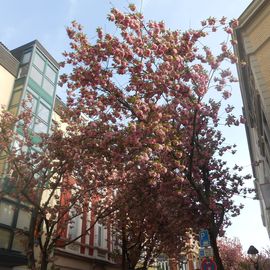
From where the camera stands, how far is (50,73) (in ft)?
71.7

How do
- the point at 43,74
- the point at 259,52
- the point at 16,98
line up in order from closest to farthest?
the point at 259,52
the point at 16,98
the point at 43,74

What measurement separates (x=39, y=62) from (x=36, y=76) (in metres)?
1.33

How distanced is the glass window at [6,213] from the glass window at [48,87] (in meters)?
8.09

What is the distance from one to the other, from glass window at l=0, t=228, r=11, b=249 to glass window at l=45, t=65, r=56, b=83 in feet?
34.9

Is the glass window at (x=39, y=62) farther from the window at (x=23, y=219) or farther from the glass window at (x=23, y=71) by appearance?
the window at (x=23, y=219)

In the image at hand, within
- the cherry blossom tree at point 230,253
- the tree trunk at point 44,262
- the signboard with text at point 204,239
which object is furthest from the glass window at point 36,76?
the cherry blossom tree at point 230,253

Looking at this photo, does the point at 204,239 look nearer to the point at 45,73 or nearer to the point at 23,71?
the point at 23,71

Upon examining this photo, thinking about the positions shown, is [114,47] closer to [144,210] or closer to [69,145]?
[69,145]

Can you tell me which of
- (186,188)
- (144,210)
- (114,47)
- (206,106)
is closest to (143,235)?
(144,210)

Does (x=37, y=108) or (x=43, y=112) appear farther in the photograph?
(x=43, y=112)

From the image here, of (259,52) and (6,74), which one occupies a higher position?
(6,74)

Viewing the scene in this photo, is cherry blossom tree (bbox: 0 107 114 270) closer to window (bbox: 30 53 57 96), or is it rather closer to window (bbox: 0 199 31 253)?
window (bbox: 0 199 31 253)

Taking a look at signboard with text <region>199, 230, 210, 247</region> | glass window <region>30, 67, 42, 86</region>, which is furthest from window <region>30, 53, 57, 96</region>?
signboard with text <region>199, 230, 210, 247</region>

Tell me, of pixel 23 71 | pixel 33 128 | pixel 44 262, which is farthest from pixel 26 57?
pixel 44 262
